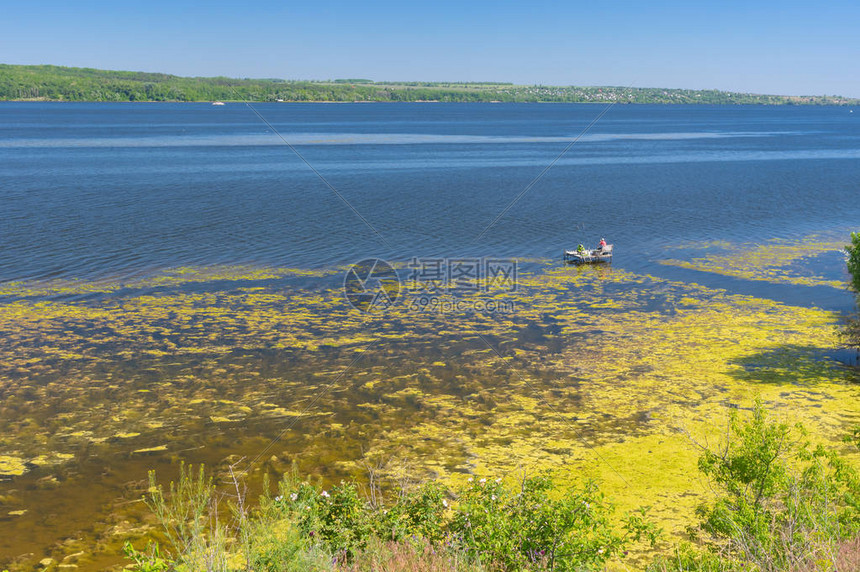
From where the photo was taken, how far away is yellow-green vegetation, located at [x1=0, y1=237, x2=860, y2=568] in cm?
1555

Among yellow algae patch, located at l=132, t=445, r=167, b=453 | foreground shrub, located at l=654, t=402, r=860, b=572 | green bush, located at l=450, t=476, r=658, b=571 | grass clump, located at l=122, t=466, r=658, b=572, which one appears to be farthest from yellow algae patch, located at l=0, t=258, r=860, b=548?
grass clump, located at l=122, t=466, r=658, b=572

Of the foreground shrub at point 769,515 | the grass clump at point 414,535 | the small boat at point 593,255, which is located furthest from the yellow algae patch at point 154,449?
the small boat at point 593,255

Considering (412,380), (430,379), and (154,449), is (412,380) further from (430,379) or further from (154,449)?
(154,449)

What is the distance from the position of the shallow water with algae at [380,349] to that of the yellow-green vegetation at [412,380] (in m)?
0.09

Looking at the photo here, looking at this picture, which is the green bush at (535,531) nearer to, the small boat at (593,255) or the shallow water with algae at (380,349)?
the shallow water with algae at (380,349)

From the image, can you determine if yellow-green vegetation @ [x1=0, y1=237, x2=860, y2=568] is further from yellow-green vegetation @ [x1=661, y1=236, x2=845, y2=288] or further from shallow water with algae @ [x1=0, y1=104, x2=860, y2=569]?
yellow-green vegetation @ [x1=661, y1=236, x2=845, y2=288]

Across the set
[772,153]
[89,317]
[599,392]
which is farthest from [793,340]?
[772,153]

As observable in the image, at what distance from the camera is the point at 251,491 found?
14.2 m

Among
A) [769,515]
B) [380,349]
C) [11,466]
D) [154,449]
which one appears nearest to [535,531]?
[769,515]

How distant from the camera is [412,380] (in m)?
20.0

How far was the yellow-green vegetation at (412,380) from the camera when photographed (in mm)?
15555

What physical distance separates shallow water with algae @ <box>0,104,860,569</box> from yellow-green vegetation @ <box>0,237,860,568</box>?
9 cm

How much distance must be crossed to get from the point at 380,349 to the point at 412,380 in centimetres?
279

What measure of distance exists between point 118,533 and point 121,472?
2.31 m
